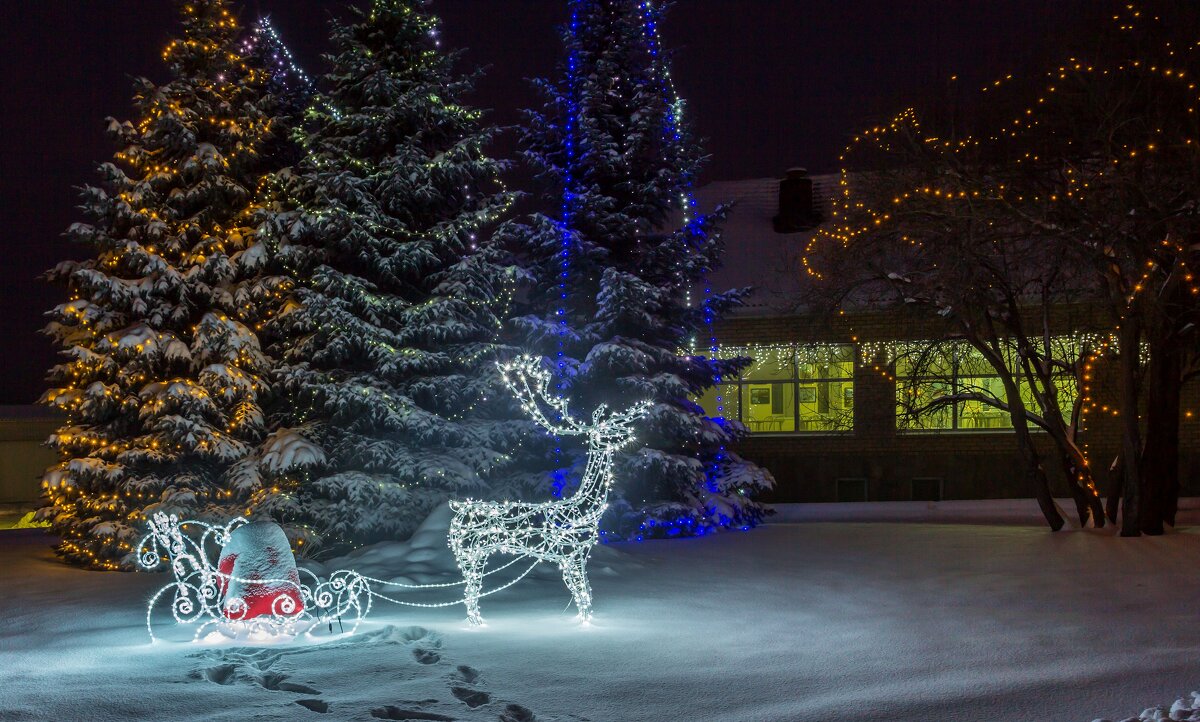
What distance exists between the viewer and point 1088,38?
14.2 metres

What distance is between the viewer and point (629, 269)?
17.4m

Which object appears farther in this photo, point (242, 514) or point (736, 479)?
point (736, 479)

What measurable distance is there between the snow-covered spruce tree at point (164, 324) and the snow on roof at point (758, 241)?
12.1 metres

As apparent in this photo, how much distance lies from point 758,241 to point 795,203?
5.56 feet

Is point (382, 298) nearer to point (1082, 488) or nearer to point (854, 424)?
point (1082, 488)

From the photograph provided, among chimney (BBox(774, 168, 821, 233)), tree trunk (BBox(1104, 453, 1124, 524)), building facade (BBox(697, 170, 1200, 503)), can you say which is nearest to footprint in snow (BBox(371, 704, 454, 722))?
tree trunk (BBox(1104, 453, 1124, 524))

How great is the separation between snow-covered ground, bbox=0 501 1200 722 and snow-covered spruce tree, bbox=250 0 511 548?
1.58 m

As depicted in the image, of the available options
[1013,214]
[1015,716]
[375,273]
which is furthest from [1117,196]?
[375,273]

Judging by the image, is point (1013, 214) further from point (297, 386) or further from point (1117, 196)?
point (297, 386)

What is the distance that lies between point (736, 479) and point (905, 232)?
17.4 ft

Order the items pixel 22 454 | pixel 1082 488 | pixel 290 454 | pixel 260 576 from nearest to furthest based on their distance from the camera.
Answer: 1. pixel 260 576
2. pixel 290 454
3. pixel 1082 488
4. pixel 22 454

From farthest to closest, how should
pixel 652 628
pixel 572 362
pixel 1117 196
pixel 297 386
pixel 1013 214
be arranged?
pixel 572 362, pixel 297 386, pixel 1013 214, pixel 1117 196, pixel 652 628

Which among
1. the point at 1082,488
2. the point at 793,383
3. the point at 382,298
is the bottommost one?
the point at 1082,488

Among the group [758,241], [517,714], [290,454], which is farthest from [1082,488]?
[517,714]
